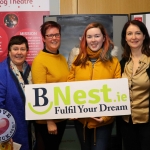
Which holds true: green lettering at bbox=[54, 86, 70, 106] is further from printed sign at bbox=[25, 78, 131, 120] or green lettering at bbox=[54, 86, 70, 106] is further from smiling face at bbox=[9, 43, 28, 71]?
smiling face at bbox=[9, 43, 28, 71]

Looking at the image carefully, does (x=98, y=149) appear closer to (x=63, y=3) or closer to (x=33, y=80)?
(x=33, y=80)

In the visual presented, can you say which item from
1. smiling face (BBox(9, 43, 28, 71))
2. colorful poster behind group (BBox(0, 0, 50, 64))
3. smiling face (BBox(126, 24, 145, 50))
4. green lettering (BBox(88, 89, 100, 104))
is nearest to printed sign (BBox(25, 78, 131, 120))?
green lettering (BBox(88, 89, 100, 104))

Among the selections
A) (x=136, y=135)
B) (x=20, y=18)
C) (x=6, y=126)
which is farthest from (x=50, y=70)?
(x=20, y=18)

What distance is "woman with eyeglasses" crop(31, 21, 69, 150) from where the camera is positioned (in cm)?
A: 181

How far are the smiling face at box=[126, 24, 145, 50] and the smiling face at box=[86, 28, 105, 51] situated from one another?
0.23 metres

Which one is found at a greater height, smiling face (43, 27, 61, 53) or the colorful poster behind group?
the colorful poster behind group

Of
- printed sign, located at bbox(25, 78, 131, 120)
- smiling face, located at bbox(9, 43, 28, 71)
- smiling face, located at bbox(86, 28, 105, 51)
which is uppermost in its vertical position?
smiling face, located at bbox(86, 28, 105, 51)

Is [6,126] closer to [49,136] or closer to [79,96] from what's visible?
[49,136]

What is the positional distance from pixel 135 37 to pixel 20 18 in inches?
56.2

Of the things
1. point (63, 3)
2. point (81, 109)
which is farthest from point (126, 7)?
point (81, 109)

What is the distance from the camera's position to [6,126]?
1804mm

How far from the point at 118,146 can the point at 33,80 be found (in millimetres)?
1243

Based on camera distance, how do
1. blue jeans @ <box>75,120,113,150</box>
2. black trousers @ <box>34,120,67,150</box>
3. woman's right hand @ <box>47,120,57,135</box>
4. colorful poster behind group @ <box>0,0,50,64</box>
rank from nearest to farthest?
blue jeans @ <box>75,120,113,150</box> → woman's right hand @ <box>47,120,57,135</box> → black trousers @ <box>34,120,67,150</box> → colorful poster behind group @ <box>0,0,50,64</box>

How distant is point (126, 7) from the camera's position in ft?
8.80
